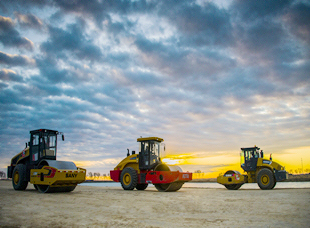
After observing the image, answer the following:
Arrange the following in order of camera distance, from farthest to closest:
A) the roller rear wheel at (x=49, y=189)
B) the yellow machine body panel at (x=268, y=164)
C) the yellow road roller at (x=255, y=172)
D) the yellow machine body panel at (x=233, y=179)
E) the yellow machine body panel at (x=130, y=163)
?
the yellow machine body panel at (x=233, y=179)
the yellow machine body panel at (x=268, y=164)
the yellow road roller at (x=255, y=172)
the yellow machine body panel at (x=130, y=163)
the roller rear wheel at (x=49, y=189)

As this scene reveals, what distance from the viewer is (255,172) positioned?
23109 mm

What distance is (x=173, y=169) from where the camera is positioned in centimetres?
1942

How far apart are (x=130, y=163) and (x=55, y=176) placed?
7.35 m

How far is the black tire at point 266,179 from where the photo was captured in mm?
21141

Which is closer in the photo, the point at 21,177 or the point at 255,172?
the point at 21,177

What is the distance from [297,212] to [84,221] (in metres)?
7.27

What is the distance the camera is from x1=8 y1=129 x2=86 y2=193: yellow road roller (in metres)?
15.7

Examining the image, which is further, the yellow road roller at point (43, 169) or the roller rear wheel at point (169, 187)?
the roller rear wheel at point (169, 187)

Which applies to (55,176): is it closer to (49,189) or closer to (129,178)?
(49,189)

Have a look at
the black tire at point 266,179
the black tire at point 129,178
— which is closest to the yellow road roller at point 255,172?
the black tire at point 266,179

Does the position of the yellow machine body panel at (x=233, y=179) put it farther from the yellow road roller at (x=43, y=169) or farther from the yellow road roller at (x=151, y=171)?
the yellow road roller at (x=43, y=169)

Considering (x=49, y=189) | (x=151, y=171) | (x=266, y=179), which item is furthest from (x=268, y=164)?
(x=49, y=189)

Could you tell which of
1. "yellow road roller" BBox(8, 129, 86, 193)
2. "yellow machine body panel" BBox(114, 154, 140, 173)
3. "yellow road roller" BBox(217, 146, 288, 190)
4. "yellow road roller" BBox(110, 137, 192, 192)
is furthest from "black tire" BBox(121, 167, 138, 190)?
"yellow road roller" BBox(217, 146, 288, 190)

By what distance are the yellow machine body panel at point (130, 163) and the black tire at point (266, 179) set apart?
10.1m
